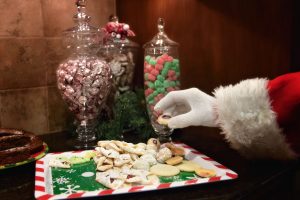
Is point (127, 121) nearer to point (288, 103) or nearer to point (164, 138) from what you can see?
point (164, 138)

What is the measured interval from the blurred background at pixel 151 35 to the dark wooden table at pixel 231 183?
253mm

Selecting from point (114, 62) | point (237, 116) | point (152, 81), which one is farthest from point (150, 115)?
point (237, 116)

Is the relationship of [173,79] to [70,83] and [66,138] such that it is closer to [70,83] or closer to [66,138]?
[70,83]

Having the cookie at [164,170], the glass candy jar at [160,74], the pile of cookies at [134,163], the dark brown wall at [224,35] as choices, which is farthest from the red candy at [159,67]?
the cookie at [164,170]

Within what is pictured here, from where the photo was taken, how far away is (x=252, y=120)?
767 millimetres

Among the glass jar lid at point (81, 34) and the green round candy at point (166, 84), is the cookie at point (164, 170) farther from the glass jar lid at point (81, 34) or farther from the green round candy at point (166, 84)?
the glass jar lid at point (81, 34)

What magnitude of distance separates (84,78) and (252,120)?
1.82ft

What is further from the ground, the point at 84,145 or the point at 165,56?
the point at 165,56

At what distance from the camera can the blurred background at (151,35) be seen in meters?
0.93

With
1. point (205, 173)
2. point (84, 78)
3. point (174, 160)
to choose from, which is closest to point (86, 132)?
point (84, 78)

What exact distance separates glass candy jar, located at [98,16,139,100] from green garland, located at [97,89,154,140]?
5cm

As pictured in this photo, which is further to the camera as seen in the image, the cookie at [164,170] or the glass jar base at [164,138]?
the glass jar base at [164,138]

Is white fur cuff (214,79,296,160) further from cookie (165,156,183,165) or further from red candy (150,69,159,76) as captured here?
red candy (150,69,159,76)

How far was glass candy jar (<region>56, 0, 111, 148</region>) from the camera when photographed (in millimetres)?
1084
